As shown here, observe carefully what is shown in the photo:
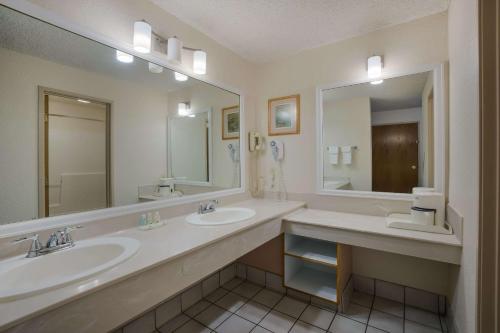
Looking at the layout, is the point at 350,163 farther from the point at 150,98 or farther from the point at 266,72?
the point at 150,98

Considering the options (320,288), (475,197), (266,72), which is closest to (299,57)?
(266,72)

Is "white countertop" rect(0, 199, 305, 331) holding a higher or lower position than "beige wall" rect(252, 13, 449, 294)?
lower

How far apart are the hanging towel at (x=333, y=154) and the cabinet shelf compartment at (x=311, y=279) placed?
0.95 metres

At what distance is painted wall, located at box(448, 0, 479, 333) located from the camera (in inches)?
36.6

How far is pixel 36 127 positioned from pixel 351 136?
2.18 metres

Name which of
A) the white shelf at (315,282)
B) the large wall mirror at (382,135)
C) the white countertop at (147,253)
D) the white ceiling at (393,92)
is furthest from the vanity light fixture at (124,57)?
the white shelf at (315,282)

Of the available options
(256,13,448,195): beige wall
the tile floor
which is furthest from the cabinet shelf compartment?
(256,13,448,195): beige wall

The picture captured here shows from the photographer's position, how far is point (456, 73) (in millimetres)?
1341

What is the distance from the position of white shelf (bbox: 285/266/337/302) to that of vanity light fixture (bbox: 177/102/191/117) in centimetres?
169

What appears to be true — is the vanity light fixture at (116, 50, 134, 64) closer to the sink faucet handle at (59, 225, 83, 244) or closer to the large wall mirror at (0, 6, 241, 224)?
the large wall mirror at (0, 6, 241, 224)

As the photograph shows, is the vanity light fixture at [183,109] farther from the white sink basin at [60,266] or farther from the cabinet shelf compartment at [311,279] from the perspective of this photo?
the cabinet shelf compartment at [311,279]

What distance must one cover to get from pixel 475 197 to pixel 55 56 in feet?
6.85

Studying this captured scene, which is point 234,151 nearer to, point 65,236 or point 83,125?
point 83,125

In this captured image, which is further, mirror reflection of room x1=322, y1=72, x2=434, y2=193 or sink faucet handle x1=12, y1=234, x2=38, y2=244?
mirror reflection of room x1=322, y1=72, x2=434, y2=193
